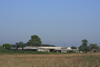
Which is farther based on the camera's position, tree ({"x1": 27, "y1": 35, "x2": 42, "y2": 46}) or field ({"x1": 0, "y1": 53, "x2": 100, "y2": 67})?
tree ({"x1": 27, "y1": 35, "x2": 42, "y2": 46})

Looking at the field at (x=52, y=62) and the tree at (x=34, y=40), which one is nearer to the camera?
the field at (x=52, y=62)

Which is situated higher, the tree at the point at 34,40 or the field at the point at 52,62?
the tree at the point at 34,40

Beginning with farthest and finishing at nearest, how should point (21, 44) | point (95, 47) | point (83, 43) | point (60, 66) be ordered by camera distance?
1. point (21, 44)
2. point (95, 47)
3. point (83, 43)
4. point (60, 66)

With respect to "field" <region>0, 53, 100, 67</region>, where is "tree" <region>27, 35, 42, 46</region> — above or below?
above

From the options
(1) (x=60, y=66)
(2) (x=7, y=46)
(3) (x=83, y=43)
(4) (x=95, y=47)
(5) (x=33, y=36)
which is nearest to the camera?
(1) (x=60, y=66)

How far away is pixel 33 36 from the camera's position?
9319 centimetres

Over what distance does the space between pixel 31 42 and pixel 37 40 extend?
127 inches

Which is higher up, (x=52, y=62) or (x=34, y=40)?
(x=34, y=40)

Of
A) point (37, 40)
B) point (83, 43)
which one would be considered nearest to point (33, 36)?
point (37, 40)

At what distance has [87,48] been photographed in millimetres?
76562

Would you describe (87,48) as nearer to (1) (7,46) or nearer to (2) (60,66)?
(1) (7,46)

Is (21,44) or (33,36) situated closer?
(33,36)

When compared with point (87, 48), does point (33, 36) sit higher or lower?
higher

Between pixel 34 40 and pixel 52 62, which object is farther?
pixel 34 40
